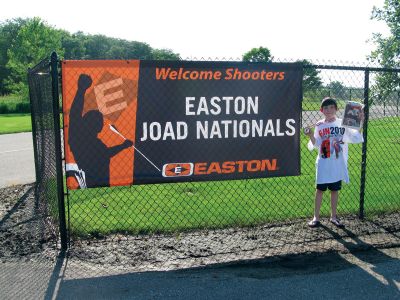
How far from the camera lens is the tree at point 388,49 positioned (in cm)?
1414

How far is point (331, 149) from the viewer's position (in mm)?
5191

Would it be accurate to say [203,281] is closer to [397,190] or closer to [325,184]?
[325,184]

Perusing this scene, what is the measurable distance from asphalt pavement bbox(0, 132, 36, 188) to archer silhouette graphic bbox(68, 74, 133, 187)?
4232 millimetres

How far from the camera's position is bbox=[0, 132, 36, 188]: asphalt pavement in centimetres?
869

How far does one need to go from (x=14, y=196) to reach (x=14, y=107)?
3721 cm

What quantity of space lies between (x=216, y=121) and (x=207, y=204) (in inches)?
72.2

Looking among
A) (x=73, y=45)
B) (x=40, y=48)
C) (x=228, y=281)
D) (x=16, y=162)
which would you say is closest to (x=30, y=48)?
(x=40, y=48)

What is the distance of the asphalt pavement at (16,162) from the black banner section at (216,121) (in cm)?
459

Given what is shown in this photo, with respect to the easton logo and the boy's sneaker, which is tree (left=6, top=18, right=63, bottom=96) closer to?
the easton logo

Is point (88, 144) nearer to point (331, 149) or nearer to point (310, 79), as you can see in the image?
point (331, 149)

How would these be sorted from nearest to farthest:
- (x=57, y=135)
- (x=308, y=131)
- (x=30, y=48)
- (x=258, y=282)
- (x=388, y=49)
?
(x=258, y=282) < (x=57, y=135) < (x=308, y=131) < (x=388, y=49) < (x=30, y=48)

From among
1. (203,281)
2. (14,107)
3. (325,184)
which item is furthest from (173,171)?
(14,107)

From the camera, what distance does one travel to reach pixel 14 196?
6.93 metres

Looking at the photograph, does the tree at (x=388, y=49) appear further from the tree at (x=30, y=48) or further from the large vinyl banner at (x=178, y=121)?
the tree at (x=30, y=48)
